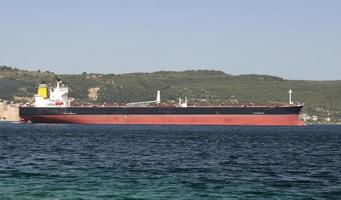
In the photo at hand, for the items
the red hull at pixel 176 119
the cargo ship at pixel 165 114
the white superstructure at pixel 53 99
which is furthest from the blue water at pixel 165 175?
the white superstructure at pixel 53 99

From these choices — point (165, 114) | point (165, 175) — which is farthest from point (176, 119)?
point (165, 175)

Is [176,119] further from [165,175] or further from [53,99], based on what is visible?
[165,175]

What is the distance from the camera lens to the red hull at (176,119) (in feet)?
423

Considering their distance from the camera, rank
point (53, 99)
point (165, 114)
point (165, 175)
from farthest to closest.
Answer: point (53, 99) → point (165, 114) → point (165, 175)

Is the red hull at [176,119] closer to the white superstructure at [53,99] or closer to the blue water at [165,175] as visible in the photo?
the white superstructure at [53,99]

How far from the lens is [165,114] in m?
133

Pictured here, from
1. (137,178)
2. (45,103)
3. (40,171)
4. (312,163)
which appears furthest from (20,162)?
(45,103)

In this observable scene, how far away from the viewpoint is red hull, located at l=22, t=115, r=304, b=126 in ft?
423

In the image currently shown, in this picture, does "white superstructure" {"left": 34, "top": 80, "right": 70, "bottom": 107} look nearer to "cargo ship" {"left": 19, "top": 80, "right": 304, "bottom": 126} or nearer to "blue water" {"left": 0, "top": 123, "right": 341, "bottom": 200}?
"cargo ship" {"left": 19, "top": 80, "right": 304, "bottom": 126}

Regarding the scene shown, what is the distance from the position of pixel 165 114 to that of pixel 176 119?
237 centimetres

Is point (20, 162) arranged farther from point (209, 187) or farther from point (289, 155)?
point (289, 155)

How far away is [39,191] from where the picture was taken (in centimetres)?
3166

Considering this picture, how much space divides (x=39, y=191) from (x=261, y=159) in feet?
73.1

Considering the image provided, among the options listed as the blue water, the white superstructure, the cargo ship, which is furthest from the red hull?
the blue water
